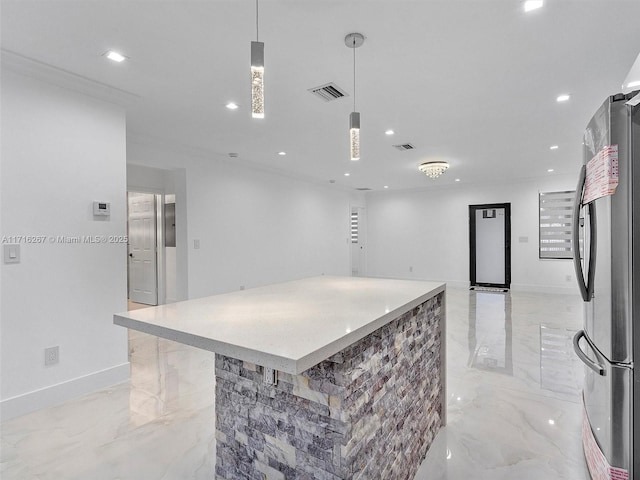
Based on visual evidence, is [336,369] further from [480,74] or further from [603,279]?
[480,74]

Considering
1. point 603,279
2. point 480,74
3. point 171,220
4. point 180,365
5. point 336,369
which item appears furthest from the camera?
point 171,220

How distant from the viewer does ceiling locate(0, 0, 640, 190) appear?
195 centimetres

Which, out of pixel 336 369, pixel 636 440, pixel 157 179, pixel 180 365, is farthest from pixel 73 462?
pixel 157 179

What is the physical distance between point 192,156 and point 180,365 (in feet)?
9.66

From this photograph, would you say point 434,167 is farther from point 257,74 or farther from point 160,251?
point 160,251

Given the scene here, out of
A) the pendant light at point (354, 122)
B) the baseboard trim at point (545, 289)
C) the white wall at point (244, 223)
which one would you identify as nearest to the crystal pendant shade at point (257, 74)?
the pendant light at point (354, 122)

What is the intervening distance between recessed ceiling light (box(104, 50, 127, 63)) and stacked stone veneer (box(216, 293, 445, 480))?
2.22 meters

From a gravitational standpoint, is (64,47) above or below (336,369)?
above

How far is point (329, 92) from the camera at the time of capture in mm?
2973

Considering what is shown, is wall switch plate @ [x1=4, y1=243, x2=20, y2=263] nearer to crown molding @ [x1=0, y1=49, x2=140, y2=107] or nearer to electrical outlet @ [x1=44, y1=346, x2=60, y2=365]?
electrical outlet @ [x1=44, y1=346, x2=60, y2=365]

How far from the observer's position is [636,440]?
134 cm

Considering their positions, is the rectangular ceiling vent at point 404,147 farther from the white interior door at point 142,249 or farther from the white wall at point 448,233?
the white interior door at point 142,249

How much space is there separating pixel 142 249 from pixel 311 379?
238 inches

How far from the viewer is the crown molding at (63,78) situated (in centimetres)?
239
